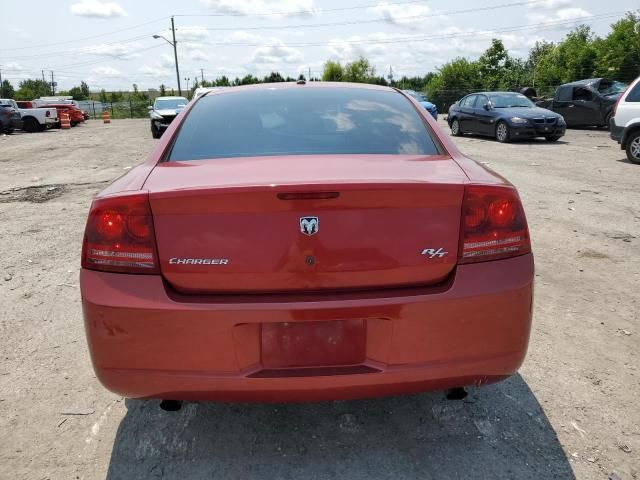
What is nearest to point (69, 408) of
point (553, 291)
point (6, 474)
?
point (6, 474)

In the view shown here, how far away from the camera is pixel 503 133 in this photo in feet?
50.8

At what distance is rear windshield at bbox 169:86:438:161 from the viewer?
2.56 m

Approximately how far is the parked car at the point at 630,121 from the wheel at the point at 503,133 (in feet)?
15.0

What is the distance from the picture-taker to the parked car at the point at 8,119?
81.9ft

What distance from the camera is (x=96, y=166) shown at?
492 inches

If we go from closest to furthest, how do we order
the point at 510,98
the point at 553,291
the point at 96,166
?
the point at 553,291 → the point at 96,166 → the point at 510,98

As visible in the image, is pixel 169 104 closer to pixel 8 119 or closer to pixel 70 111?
pixel 8 119

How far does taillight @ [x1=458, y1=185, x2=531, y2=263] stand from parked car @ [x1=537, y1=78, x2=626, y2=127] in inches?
690

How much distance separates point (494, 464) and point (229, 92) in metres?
2.50

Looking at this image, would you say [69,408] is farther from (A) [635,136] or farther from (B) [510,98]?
(B) [510,98]

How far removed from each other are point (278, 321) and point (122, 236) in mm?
681

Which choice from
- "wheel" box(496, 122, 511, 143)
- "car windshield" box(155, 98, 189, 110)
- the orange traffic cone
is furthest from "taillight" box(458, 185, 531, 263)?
the orange traffic cone

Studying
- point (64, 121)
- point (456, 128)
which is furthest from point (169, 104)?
point (456, 128)

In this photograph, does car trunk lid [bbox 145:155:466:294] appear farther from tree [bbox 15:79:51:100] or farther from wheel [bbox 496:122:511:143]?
tree [bbox 15:79:51:100]
